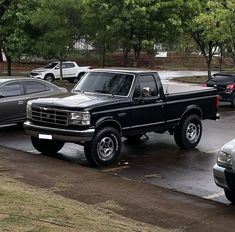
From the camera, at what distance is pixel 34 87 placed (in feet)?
49.2

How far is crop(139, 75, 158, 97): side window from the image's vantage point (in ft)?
38.9

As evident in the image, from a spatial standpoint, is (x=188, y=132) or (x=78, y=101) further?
(x=188, y=132)

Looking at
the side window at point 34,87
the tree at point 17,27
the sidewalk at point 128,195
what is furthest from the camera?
the tree at point 17,27

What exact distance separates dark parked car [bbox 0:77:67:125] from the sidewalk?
11.4 ft

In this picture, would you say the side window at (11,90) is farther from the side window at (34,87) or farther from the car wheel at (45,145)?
the car wheel at (45,145)

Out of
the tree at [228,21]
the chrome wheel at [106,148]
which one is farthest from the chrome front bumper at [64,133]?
the tree at [228,21]

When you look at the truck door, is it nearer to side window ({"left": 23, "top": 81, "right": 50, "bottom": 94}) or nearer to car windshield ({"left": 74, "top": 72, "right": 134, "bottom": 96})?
car windshield ({"left": 74, "top": 72, "right": 134, "bottom": 96})

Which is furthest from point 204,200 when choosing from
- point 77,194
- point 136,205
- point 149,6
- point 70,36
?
point 70,36

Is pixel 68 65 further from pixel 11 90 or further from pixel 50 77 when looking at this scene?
pixel 11 90

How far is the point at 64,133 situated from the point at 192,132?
3.84 meters

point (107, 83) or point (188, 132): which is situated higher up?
point (107, 83)

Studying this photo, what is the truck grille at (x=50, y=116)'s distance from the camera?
10.7 metres

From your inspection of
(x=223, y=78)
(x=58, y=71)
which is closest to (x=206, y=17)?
(x=223, y=78)

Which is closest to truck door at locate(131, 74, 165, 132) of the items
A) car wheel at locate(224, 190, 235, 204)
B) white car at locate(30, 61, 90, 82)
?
car wheel at locate(224, 190, 235, 204)
